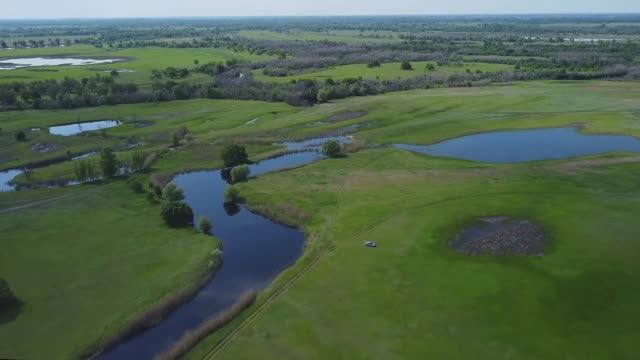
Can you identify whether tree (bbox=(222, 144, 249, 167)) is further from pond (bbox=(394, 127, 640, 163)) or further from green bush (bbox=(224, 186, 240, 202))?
pond (bbox=(394, 127, 640, 163))

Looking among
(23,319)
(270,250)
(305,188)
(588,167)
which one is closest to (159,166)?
(305,188)

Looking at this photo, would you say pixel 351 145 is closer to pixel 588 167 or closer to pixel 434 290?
pixel 588 167

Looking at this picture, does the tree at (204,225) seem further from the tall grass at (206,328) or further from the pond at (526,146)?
the pond at (526,146)

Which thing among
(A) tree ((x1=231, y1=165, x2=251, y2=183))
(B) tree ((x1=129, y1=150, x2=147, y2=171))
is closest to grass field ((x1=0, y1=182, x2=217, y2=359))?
(B) tree ((x1=129, y1=150, x2=147, y2=171))

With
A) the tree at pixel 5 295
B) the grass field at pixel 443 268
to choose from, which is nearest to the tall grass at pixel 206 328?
the grass field at pixel 443 268

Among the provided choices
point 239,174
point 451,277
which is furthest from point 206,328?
point 239,174

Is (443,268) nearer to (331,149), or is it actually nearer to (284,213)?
(284,213)
